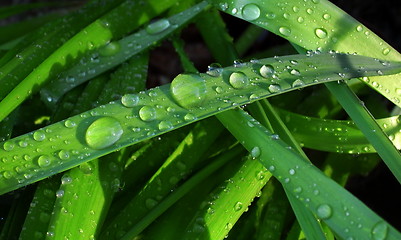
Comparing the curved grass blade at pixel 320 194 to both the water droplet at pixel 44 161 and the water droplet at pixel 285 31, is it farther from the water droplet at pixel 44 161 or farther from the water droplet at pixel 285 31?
the water droplet at pixel 44 161

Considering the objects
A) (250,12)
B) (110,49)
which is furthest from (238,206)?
Result: (110,49)

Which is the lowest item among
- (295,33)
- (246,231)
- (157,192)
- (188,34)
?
(188,34)

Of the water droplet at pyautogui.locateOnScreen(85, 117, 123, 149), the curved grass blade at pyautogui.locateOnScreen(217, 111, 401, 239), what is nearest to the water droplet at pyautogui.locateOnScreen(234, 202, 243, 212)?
the curved grass blade at pyautogui.locateOnScreen(217, 111, 401, 239)

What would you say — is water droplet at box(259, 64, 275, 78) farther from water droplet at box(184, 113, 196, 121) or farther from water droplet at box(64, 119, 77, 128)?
water droplet at box(64, 119, 77, 128)


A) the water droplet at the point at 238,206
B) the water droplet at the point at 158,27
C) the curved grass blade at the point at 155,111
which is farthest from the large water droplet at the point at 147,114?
the water droplet at the point at 158,27

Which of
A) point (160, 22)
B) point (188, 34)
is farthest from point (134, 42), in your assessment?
point (188, 34)

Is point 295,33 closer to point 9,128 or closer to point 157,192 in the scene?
point 157,192

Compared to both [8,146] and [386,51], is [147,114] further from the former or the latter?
[386,51]
